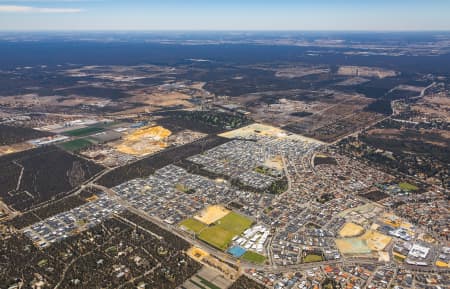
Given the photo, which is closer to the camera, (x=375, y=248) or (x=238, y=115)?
(x=375, y=248)

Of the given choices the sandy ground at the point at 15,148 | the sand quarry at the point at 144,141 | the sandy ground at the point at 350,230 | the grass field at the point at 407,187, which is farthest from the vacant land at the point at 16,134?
the grass field at the point at 407,187

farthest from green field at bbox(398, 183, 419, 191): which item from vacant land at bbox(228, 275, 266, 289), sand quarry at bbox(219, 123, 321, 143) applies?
vacant land at bbox(228, 275, 266, 289)

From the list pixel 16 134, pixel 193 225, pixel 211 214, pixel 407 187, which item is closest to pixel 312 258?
pixel 211 214

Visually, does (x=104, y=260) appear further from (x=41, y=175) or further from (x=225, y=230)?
(x=41, y=175)

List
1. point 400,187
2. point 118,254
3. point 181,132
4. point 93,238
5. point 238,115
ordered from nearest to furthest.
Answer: point 118,254, point 93,238, point 400,187, point 181,132, point 238,115

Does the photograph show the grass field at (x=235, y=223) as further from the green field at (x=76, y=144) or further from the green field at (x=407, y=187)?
the green field at (x=76, y=144)

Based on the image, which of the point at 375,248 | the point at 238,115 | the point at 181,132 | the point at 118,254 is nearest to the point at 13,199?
the point at 118,254

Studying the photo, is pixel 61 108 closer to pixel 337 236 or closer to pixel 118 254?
pixel 118 254
